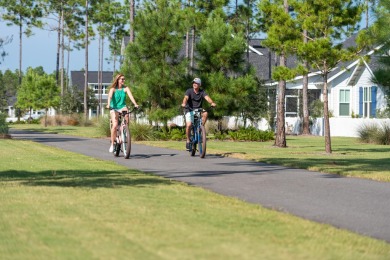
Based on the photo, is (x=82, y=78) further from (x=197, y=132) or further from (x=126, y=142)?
(x=126, y=142)

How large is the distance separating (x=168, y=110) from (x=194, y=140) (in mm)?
13589

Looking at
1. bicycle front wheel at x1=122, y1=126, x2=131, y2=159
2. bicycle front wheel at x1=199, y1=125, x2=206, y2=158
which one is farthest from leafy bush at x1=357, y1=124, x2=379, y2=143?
bicycle front wheel at x1=122, y1=126, x2=131, y2=159

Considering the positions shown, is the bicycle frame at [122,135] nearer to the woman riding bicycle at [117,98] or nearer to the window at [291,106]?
the woman riding bicycle at [117,98]

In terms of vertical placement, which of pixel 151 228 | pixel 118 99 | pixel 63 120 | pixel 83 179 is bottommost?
pixel 151 228

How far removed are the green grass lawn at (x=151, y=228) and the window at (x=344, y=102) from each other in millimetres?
39223

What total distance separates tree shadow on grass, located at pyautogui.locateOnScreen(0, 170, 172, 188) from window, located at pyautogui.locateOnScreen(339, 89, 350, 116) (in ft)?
121

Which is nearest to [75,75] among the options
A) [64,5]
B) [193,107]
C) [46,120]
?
[64,5]

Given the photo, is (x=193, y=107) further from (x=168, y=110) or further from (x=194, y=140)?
(x=168, y=110)

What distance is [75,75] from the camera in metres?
136

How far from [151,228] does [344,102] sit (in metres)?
43.5

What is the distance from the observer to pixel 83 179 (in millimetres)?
11984

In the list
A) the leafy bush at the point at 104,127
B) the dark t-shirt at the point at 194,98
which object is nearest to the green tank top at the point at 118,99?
the dark t-shirt at the point at 194,98

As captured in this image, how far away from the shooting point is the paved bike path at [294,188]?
8609 millimetres

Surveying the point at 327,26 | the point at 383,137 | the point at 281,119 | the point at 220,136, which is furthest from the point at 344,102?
the point at 327,26
